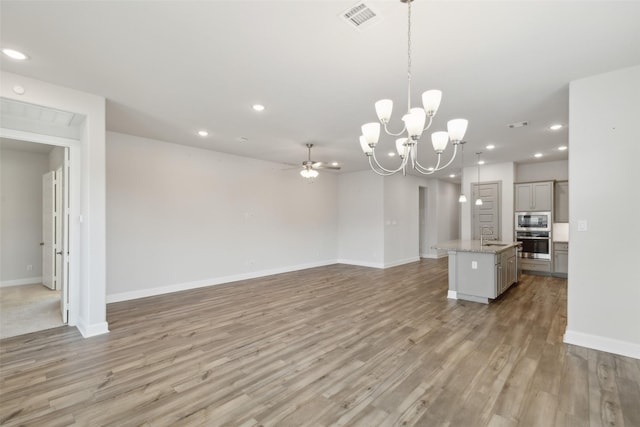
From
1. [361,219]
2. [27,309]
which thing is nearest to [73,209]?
[27,309]

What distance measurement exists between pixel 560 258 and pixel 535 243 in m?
0.58

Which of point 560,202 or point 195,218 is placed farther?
point 560,202

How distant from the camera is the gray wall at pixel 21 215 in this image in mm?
6059

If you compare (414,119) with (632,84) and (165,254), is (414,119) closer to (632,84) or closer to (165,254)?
(632,84)

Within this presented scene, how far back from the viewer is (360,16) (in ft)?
7.00

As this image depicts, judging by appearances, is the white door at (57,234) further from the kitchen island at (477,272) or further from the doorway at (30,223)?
the kitchen island at (477,272)

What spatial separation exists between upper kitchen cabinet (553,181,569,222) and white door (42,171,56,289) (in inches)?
421

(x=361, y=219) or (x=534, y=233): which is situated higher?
(x=361, y=219)

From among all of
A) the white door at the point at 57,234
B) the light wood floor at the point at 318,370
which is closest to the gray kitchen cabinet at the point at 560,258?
the light wood floor at the point at 318,370

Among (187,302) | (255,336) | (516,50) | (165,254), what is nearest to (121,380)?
(255,336)

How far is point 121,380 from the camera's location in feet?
8.54

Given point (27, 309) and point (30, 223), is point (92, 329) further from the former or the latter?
point (30, 223)

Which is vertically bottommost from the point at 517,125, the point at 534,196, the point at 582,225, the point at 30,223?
the point at 30,223

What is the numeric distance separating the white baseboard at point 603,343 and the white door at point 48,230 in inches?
318
